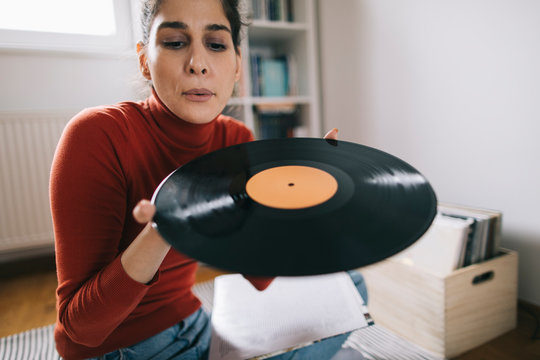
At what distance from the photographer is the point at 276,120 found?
2.27 meters

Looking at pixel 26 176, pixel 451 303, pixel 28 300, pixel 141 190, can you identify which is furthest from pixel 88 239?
pixel 26 176

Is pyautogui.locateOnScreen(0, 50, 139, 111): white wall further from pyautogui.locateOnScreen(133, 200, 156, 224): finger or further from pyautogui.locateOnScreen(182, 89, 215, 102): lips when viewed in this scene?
pyautogui.locateOnScreen(133, 200, 156, 224): finger

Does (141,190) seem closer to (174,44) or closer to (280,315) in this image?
(174,44)

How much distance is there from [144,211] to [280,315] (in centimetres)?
57

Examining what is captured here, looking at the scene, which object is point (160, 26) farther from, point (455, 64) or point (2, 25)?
point (2, 25)

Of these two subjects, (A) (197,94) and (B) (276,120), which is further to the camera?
(B) (276,120)

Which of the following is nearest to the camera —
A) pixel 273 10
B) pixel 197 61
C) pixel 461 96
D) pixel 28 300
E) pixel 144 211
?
pixel 144 211

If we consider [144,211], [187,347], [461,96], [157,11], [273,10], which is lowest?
[187,347]

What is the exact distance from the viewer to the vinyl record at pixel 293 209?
386mm

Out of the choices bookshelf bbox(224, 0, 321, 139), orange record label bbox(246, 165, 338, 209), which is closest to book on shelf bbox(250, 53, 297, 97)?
bookshelf bbox(224, 0, 321, 139)

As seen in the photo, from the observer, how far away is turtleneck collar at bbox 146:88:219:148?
79 centimetres

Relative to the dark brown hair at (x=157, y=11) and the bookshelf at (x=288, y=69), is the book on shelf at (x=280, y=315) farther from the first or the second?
the bookshelf at (x=288, y=69)

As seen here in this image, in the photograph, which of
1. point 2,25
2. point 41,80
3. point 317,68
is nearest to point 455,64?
point 317,68

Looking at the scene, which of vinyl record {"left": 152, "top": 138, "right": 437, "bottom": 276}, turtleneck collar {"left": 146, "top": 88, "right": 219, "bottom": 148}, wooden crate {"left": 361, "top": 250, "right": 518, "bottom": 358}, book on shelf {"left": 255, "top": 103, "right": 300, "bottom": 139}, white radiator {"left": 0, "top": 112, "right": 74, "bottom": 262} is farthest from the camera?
book on shelf {"left": 255, "top": 103, "right": 300, "bottom": 139}
